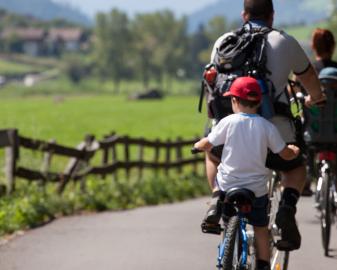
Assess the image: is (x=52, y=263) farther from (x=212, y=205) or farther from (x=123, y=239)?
(x=212, y=205)


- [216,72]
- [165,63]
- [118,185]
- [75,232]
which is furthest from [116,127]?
[165,63]

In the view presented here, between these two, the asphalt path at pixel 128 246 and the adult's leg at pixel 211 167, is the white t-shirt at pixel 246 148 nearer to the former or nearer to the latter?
the adult's leg at pixel 211 167

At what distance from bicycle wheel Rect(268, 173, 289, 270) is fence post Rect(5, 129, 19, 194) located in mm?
6321

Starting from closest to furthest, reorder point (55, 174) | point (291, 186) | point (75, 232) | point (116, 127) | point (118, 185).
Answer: point (291, 186) < point (75, 232) < point (55, 174) < point (118, 185) < point (116, 127)

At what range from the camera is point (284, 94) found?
18.7 feet

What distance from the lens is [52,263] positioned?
26.1 ft

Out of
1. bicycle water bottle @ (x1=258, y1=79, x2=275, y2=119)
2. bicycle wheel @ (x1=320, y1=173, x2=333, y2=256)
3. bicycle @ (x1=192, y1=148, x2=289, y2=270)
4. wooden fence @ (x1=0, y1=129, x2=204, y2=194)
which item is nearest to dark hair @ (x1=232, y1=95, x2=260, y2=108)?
bicycle water bottle @ (x1=258, y1=79, x2=275, y2=119)

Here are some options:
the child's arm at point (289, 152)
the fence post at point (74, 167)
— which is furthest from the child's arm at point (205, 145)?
the fence post at point (74, 167)

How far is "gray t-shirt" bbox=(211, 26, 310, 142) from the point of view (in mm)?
5609

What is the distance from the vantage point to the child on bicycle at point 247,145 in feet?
17.0

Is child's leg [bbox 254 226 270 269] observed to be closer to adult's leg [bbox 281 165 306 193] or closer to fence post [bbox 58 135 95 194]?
adult's leg [bbox 281 165 306 193]

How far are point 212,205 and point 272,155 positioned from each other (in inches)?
20.1

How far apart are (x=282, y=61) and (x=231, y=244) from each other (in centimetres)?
125

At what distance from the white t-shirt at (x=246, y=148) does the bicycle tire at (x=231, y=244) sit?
0.24 metres
